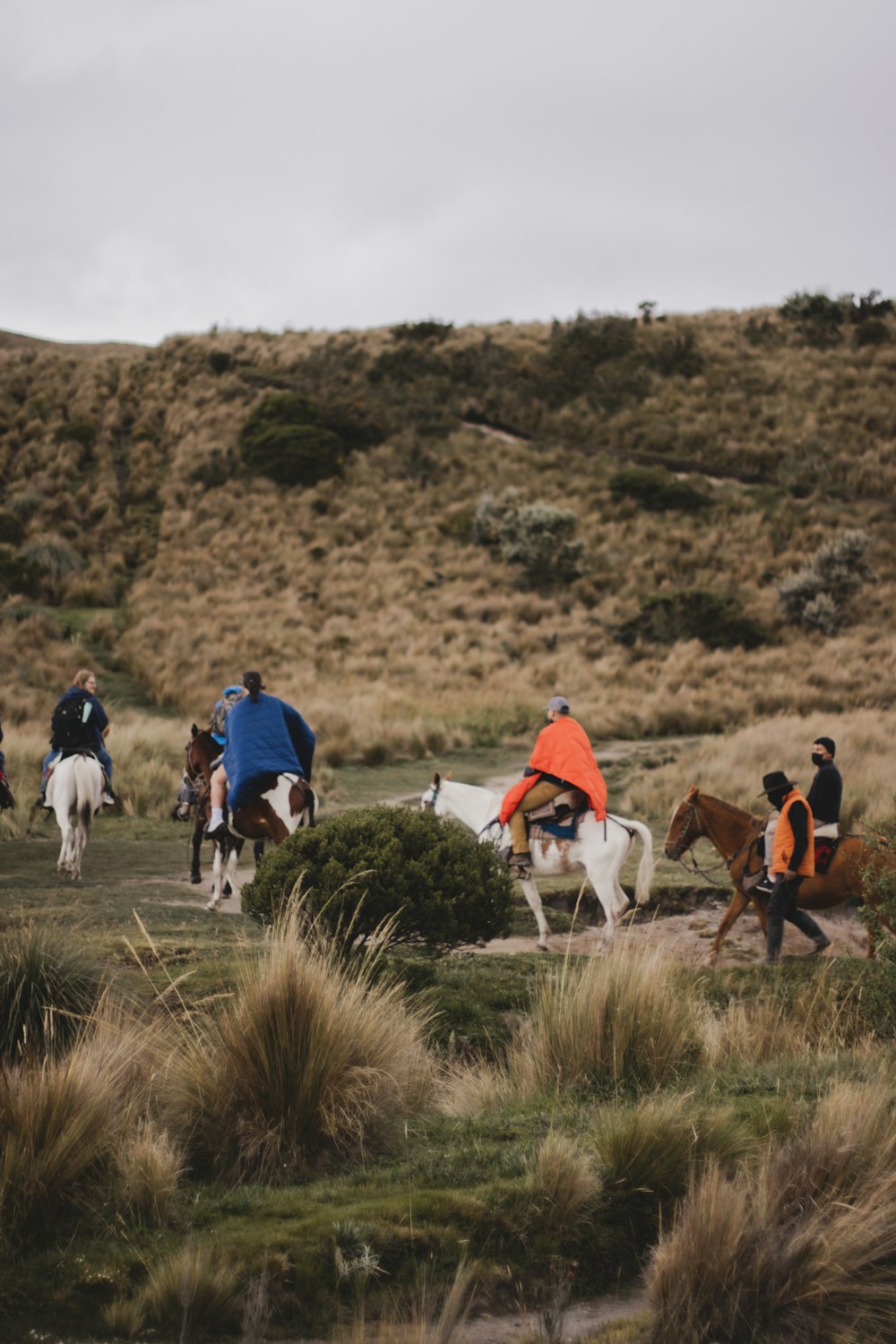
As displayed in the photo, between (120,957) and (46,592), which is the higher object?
(46,592)

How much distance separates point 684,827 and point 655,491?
32.6 metres

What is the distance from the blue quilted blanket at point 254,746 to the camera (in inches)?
438

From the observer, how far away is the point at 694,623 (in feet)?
111

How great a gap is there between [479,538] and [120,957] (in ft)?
110

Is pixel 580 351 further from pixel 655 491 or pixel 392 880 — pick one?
pixel 392 880

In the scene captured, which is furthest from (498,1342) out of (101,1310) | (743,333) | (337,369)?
(743,333)

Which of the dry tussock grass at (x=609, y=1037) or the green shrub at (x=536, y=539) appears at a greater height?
the green shrub at (x=536, y=539)

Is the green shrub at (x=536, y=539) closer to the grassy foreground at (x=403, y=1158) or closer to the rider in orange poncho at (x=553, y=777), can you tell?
the rider in orange poncho at (x=553, y=777)

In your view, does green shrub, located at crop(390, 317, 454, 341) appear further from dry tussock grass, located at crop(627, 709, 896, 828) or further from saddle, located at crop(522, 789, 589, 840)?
saddle, located at crop(522, 789, 589, 840)

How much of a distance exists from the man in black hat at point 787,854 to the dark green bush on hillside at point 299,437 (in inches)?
1460

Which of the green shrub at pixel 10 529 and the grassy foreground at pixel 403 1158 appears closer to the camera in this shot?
the grassy foreground at pixel 403 1158

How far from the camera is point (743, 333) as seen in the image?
183 feet

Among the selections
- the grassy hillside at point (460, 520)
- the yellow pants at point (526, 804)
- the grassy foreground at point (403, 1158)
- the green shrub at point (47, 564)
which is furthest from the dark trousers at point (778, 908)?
the green shrub at point (47, 564)

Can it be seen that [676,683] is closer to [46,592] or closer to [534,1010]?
[46,592]
